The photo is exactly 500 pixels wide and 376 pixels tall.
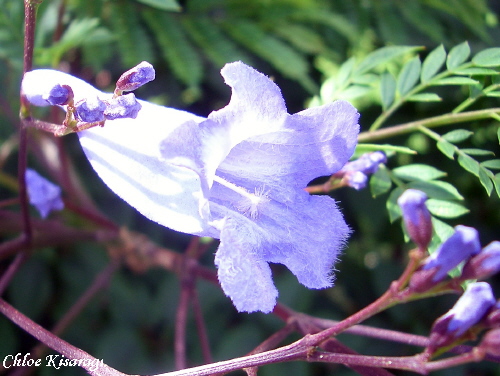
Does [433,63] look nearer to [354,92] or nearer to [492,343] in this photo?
[354,92]

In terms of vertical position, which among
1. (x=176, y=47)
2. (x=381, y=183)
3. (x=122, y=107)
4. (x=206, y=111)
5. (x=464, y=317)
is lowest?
(x=206, y=111)

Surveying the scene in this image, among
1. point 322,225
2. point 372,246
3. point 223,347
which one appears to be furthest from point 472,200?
point 322,225

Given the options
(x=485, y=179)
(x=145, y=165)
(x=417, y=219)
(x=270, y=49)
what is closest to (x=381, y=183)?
(x=485, y=179)

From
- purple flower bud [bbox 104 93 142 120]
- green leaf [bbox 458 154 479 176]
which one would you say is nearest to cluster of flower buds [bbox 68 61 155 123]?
purple flower bud [bbox 104 93 142 120]

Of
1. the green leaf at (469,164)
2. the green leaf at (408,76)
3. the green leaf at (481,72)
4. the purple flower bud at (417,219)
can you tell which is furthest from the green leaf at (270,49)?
the purple flower bud at (417,219)

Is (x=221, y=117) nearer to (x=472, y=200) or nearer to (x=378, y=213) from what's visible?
(x=378, y=213)

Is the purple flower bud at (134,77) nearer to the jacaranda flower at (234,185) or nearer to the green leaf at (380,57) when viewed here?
the jacaranda flower at (234,185)

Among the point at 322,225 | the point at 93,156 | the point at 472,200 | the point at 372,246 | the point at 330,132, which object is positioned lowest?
the point at 372,246
